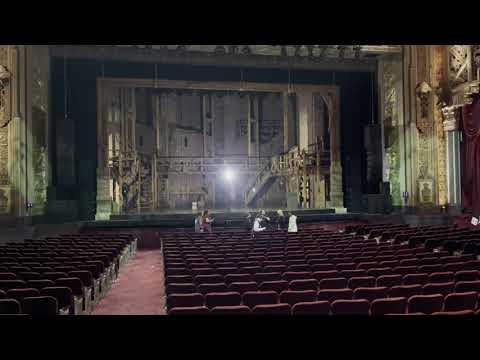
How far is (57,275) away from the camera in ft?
22.1

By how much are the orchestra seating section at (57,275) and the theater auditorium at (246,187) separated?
3 centimetres


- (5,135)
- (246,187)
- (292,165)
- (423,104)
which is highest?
(423,104)

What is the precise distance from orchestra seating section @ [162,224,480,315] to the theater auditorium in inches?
1.1

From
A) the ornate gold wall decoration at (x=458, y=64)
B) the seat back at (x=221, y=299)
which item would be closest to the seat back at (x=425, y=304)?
the seat back at (x=221, y=299)

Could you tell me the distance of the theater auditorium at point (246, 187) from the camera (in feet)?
20.6

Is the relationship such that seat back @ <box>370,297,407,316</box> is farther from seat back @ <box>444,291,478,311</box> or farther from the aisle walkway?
the aisle walkway

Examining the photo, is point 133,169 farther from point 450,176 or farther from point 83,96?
point 450,176

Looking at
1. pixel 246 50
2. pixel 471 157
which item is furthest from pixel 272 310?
pixel 246 50

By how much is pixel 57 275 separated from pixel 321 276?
412cm

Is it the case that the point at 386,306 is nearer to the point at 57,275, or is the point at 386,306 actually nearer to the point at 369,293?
the point at 369,293

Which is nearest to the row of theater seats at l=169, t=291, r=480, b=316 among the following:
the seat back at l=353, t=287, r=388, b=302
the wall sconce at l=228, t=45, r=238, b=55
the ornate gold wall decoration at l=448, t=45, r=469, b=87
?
the seat back at l=353, t=287, r=388, b=302

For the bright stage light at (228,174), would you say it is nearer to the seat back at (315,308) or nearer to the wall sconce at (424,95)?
the wall sconce at (424,95)
